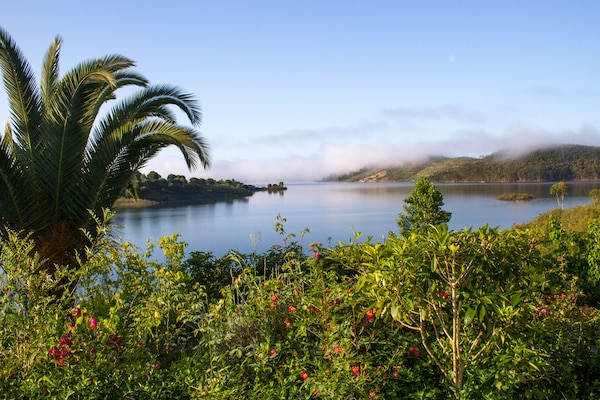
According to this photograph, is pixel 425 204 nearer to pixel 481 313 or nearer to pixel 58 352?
pixel 481 313

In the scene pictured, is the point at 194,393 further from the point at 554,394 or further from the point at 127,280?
the point at 554,394

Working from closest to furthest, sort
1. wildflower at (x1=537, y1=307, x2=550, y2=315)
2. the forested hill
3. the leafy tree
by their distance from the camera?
wildflower at (x1=537, y1=307, x2=550, y2=315), the leafy tree, the forested hill

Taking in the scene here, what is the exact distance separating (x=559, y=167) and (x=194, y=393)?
132992 mm

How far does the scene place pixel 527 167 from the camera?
381 ft

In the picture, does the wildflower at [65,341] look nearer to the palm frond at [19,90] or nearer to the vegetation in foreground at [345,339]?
the vegetation in foreground at [345,339]

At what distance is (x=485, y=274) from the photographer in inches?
99.3

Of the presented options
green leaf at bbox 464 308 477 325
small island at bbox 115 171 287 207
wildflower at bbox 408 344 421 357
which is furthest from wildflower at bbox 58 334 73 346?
small island at bbox 115 171 287 207

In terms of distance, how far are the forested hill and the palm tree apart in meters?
103

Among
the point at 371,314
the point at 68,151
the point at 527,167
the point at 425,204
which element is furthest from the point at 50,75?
the point at 527,167

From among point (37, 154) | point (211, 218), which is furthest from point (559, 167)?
point (37, 154)

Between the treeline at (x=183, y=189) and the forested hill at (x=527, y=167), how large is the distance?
56.3m

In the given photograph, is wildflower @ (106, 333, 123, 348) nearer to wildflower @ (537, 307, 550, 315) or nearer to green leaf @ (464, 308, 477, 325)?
green leaf @ (464, 308, 477, 325)

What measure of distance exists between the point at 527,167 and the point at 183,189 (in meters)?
97.6

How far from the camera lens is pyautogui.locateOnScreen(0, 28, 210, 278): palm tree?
6.31m
